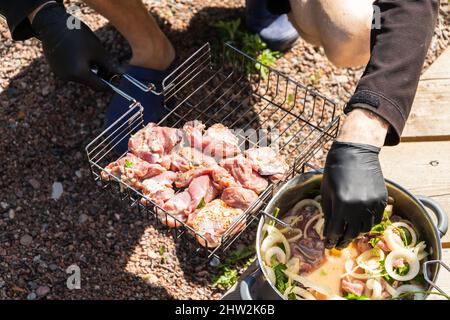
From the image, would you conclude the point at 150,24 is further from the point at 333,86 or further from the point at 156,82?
the point at 333,86

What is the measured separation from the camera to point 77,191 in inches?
112

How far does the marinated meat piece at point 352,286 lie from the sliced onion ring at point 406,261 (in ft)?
0.34

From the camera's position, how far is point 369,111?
2162 mm

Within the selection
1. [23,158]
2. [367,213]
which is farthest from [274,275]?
[23,158]

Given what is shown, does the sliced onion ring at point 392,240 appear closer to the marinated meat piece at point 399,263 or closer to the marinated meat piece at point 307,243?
the marinated meat piece at point 399,263

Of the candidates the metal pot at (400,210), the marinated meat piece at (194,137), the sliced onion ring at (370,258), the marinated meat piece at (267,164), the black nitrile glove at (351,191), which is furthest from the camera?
the marinated meat piece at (194,137)

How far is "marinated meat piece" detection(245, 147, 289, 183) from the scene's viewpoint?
2.35 metres

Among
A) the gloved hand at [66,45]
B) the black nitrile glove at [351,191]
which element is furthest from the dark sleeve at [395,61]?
the gloved hand at [66,45]

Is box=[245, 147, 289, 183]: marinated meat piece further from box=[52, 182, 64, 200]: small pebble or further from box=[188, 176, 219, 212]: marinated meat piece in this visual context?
box=[52, 182, 64, 200]: small pebble

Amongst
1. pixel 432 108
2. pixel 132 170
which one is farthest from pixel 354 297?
pixel 432 108

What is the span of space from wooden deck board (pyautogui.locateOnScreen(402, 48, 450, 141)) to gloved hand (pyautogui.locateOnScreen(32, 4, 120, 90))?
1338mm

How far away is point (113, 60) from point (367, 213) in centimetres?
157

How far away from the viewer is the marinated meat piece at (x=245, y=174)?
7.60 ft

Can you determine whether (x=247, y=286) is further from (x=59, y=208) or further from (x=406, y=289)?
(x=59, y=208)
